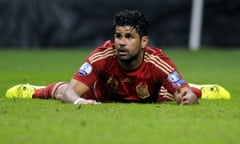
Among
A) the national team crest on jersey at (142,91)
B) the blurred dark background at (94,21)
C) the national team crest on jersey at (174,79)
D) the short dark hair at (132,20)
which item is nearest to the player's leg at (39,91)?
the national team crest on jersey at (142,91)

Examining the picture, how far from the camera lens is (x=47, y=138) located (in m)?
6.32

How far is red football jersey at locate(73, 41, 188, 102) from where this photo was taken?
8867 mm

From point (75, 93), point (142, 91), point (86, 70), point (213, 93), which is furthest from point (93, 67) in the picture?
point (213, 93)

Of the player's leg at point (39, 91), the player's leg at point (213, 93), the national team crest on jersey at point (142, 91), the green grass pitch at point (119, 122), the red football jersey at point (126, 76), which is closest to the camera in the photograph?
the green grass pitch at point (119, 122)

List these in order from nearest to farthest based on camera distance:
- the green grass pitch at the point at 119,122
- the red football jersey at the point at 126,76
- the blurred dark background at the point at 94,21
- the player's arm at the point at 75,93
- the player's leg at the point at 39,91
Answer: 1. the green grass pitch at the point at 119,122
2. the player's arm at the point at 75,93
3. the red football jersey at the point at 126,76
4. the player's leg at the point at 39,91
5. the blurred dark background at the point at 94,21

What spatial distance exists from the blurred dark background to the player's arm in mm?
13200

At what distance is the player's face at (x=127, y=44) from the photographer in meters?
8.77

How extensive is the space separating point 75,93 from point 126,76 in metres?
0.56

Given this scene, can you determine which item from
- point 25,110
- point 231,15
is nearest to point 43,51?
point 231,15

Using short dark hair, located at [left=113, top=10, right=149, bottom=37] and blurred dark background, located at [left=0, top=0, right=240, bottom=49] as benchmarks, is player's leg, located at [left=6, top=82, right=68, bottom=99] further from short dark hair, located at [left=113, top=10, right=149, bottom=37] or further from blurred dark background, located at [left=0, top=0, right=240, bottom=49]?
blurred dark background, located at [left=0, top=0, right=240, bottom=49]

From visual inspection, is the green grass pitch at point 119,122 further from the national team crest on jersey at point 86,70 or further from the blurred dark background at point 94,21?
the blurred dark background at point 94,21

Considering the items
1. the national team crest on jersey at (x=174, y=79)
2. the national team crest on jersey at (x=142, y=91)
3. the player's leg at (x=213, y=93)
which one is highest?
the national team crest on jersey at (x=174, y=79)

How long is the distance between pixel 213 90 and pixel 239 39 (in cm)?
1322

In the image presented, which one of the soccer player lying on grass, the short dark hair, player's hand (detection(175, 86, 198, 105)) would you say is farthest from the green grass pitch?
the short dark hair
